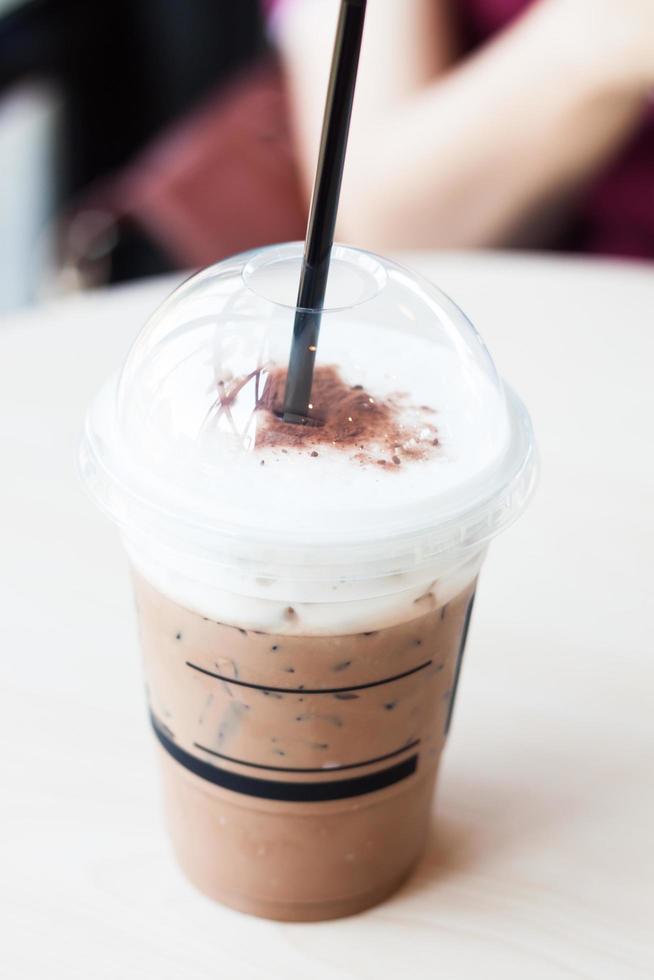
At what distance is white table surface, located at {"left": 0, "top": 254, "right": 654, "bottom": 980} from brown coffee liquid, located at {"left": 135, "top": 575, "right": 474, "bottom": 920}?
0.03 m

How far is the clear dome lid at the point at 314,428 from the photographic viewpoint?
23.0 inches

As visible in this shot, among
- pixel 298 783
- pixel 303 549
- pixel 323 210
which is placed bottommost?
pixel 298 783

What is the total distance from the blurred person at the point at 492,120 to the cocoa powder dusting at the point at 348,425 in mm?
1127

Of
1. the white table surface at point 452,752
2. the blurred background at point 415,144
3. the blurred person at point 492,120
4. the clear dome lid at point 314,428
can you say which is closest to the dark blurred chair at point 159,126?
the blurred background at point 415,144

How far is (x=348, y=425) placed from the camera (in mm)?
626

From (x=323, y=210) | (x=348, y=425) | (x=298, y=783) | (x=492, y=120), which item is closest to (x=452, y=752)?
(x=298, y=783)

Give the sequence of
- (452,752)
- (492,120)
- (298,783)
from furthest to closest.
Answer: (492,120) → (452,752) → (298,783)

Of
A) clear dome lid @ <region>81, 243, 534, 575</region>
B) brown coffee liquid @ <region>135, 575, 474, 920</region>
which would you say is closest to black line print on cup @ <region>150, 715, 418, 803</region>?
brown coffee liquid @ <region>135, 575, 474, 920</region>

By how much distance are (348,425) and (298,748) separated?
0.63 ft

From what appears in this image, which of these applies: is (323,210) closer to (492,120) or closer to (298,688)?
(298,688)

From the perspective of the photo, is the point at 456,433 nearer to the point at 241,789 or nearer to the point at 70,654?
the point at 241,789

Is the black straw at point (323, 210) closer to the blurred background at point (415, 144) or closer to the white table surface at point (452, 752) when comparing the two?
the white table surface at point (452, 752)

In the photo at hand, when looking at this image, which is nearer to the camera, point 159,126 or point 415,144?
point 415,144

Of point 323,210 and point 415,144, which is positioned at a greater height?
point 323,210
